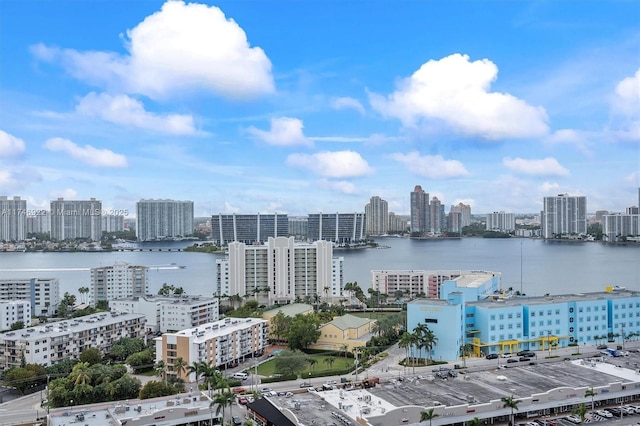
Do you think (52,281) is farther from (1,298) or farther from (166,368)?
(166,368)

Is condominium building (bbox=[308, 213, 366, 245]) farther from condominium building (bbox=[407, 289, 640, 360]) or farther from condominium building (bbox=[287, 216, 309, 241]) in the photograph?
condominium building (bbox=[407, 289, 640, 360])

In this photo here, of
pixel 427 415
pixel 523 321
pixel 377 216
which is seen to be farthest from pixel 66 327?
pixel 377 216

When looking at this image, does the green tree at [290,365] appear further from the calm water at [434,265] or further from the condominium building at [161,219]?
the condominium building at [161,219]

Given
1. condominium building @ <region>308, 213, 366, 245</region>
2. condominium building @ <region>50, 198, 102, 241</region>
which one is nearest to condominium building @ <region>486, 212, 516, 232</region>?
condominium building @ <region>308, 213, 366, 245</region>

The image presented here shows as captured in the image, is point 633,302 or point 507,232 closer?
point 633,302

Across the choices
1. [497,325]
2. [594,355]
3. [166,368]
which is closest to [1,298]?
[166,368]

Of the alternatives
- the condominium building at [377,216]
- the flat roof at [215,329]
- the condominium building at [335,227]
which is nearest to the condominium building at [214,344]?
the flat roof at [215,329]

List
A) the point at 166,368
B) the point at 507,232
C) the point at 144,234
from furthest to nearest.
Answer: the point at 507,232 < the point at 144,234 < the point at 166,368
